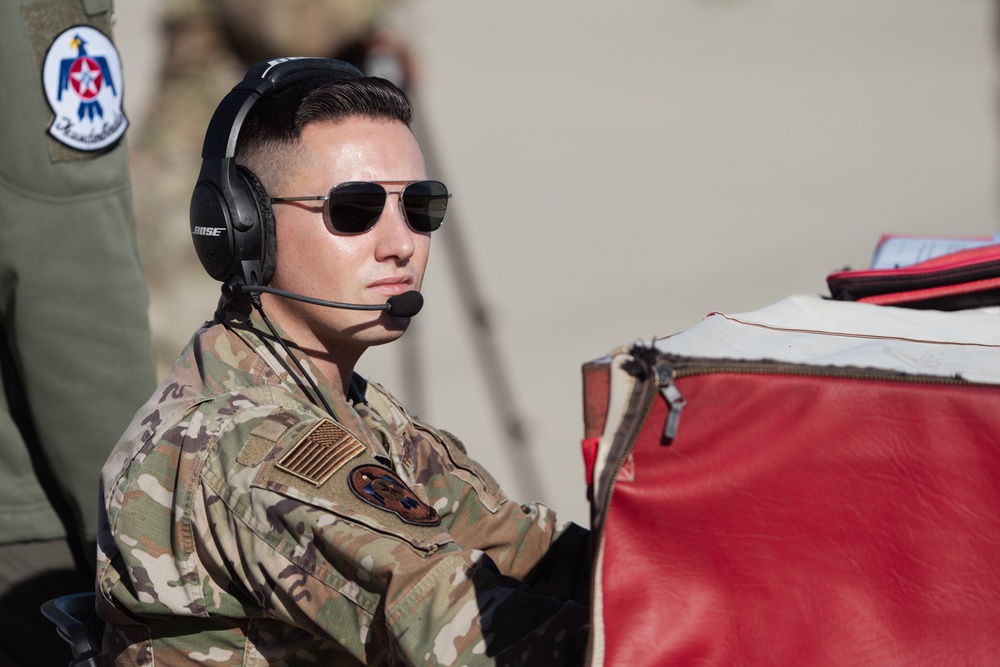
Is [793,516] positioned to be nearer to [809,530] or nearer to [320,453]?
[809,530]

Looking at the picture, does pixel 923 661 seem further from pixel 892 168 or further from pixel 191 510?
pixel 892 168

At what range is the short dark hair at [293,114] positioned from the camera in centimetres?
189

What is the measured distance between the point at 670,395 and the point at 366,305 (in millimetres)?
720

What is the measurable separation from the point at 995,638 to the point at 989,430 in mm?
219

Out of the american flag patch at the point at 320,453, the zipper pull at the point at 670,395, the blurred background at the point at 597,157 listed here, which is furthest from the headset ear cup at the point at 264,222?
the blurred background at the point at 597,157

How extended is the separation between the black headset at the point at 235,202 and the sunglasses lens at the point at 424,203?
0.71 feet

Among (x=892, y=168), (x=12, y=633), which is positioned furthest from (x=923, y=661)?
(x=892, y=168)

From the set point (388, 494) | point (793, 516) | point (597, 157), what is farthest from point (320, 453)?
point (597, 157)

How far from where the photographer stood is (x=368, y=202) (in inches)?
73.1

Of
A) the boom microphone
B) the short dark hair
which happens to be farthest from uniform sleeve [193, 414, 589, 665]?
the short dark hair

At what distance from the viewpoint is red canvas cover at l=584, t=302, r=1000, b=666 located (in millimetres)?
1266

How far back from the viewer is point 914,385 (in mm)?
1312

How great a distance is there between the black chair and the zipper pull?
1.02 meters

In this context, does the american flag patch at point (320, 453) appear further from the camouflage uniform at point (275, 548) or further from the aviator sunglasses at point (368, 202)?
the aviator sunglasses at point (368, 202)
